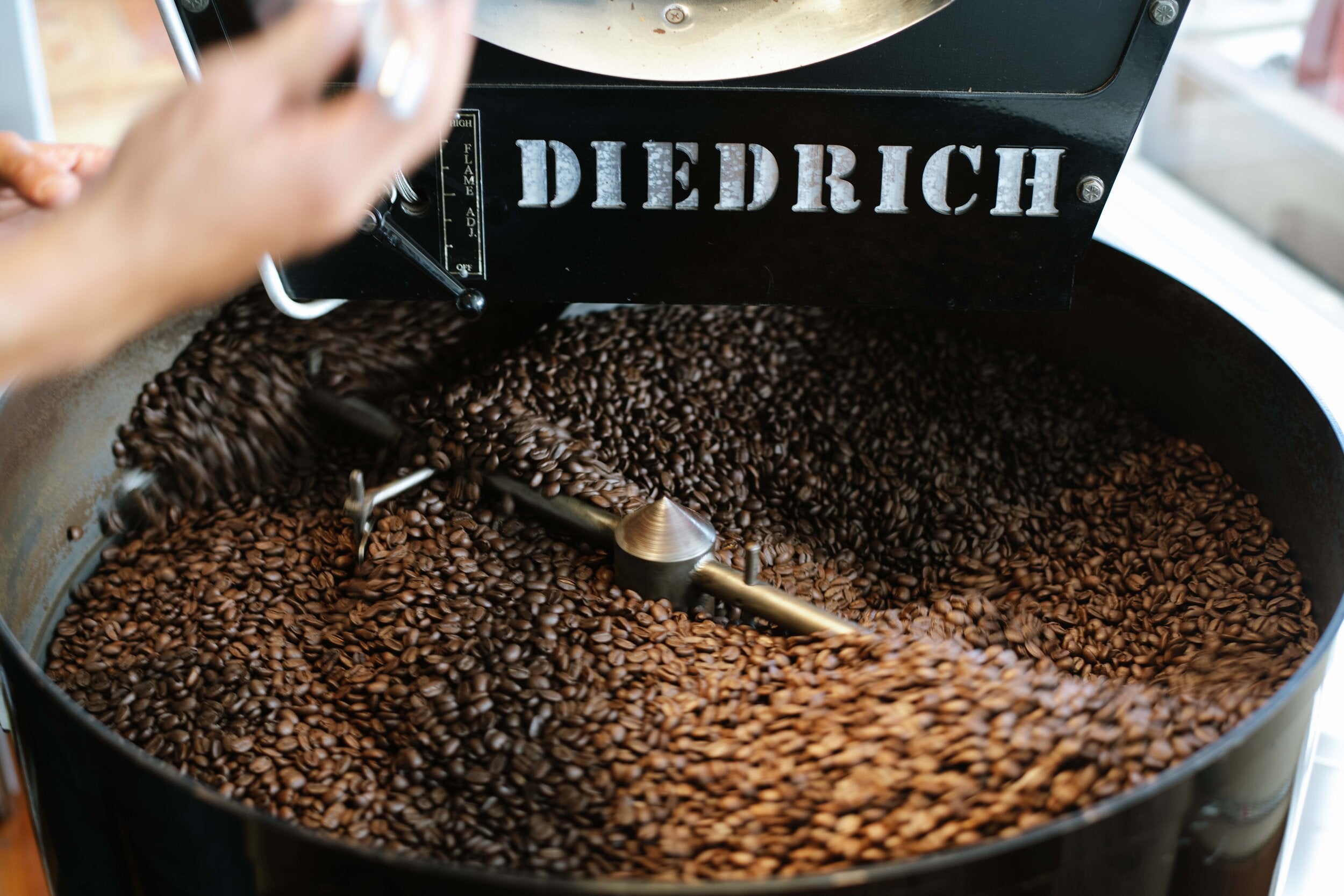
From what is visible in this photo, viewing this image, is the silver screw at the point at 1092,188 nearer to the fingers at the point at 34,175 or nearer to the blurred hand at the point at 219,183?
the blurred hand at the point at 219,183

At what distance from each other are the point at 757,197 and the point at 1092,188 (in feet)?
1.30

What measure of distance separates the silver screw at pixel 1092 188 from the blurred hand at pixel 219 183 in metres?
0.92

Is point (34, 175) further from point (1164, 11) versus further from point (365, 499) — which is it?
point (1164, 11)

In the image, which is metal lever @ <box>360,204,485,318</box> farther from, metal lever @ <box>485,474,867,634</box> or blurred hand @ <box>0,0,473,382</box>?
blurred hand @ <box>0,0,473,382</box>

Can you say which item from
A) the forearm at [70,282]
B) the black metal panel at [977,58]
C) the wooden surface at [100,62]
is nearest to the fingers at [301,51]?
the forearm at [70,282]

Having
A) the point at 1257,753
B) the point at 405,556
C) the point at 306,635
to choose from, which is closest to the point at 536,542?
the point at 405,556

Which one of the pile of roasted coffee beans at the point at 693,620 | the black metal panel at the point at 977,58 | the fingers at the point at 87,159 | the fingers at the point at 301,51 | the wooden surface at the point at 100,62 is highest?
the fingers at the point at 301,51

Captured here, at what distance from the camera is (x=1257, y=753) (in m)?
1.11

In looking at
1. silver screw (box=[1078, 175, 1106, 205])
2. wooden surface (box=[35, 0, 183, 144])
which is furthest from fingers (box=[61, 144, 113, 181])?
wooden surface (box=[35, 0, 183, 144])

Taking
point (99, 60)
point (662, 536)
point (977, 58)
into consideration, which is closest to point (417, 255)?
point (662, 536)

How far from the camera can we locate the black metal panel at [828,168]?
1.37 m

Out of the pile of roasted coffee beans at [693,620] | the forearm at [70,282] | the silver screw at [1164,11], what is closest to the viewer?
the forearm at [70,282]

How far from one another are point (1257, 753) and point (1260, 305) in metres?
1.40

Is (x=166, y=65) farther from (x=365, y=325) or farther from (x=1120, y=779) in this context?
(x=1120, y=779)
